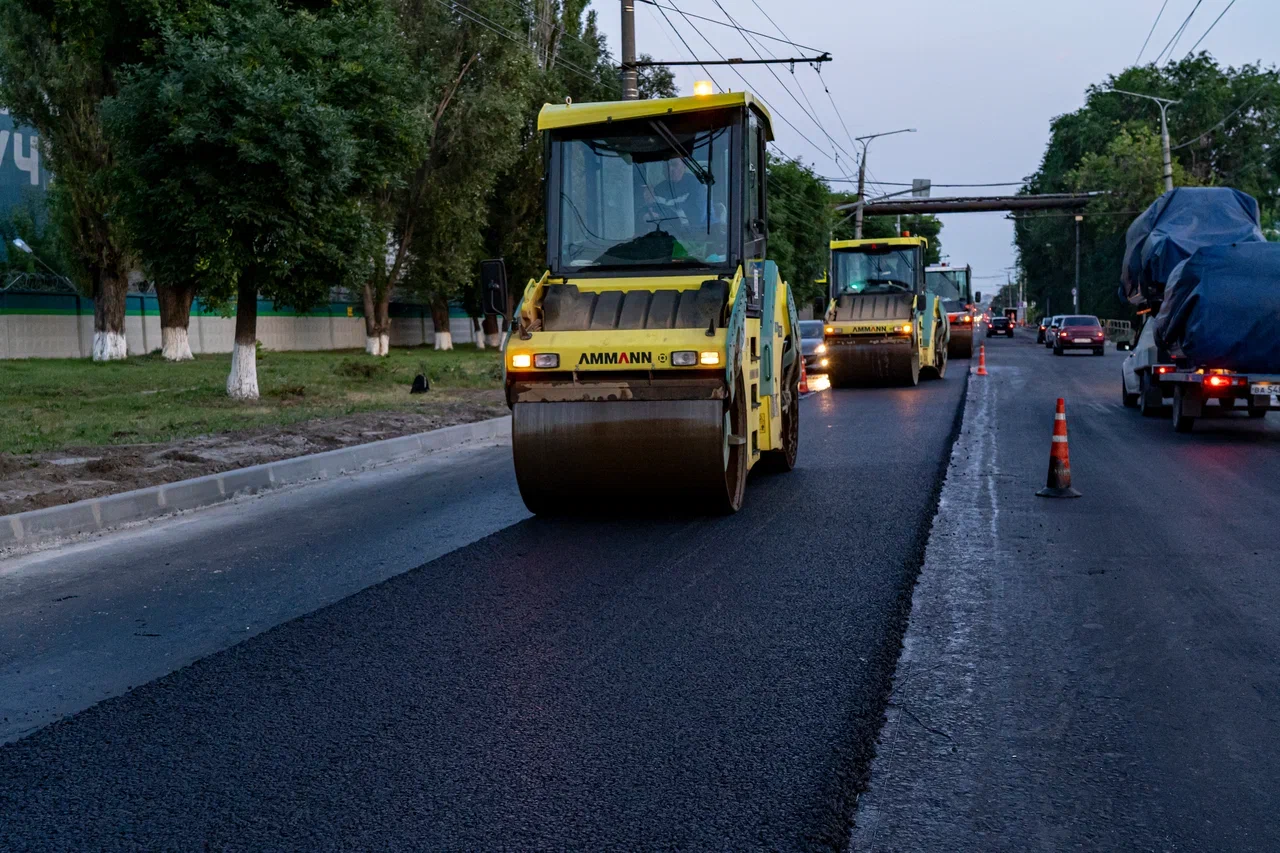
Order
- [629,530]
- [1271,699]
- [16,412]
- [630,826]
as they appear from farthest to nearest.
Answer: [16,412]
[629,530]
[1271,699]
[630,826]

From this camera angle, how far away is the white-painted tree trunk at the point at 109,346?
34406mm

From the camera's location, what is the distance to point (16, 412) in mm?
18094

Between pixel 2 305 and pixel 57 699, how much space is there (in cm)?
3708

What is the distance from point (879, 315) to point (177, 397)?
43.5ft

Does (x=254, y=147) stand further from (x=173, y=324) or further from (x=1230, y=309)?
(x=173, y=324)

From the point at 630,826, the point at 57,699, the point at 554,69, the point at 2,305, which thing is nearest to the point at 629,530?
the point at 57,699

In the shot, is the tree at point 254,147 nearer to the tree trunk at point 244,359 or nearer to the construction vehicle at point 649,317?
the tree trunk at point 244,359

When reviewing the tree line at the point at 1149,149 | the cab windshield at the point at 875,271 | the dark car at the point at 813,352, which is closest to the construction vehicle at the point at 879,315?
the cab windshield at the point at 875,271

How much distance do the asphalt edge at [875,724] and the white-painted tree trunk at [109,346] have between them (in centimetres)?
3043

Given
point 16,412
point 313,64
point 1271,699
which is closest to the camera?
point 1271,699

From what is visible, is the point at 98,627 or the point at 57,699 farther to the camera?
the point at 98,627

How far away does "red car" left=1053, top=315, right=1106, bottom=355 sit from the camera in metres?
46.4

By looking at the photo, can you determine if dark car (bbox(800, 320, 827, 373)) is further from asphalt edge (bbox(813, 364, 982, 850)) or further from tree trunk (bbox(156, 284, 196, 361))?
asphalt edge (bbox(813, 364, 982, 850))

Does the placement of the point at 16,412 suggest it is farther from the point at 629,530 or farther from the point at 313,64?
the point at 629,530
